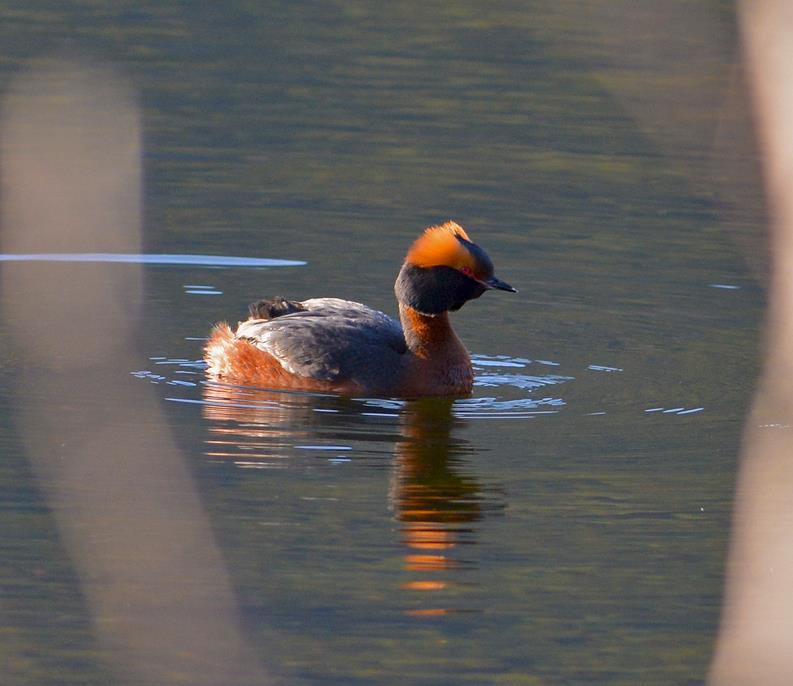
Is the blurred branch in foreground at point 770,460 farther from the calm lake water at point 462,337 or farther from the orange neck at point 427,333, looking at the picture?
the orange neck at point 427,333

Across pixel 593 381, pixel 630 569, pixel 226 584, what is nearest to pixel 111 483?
pixel 226 584

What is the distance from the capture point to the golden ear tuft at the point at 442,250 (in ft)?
35.8

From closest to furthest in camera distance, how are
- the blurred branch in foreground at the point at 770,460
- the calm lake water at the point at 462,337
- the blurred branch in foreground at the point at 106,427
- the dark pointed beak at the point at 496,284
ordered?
the blurred branch in foreground at the point at 770,460 < the blurred branch in foreground at the point at 106,427 < the calm lake water at the point at 462,337 < the dark pointed beak at the point at 496,284

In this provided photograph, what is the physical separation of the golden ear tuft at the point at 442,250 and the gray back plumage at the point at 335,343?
53 centimetres

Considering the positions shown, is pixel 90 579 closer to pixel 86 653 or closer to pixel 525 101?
pixel 86 653

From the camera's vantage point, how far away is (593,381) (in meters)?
→ 11.2

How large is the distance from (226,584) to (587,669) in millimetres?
1525

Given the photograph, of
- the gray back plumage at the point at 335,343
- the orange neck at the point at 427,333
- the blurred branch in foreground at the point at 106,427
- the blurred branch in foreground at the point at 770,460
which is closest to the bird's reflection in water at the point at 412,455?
the gray back plumage at the point at 335,343

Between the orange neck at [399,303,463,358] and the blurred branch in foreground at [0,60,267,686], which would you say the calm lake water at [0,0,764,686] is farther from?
the orange neck at [399,303,463,358]

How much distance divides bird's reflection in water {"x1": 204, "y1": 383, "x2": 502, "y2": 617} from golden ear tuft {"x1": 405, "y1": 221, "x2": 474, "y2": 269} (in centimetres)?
89

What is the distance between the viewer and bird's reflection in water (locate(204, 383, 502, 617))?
7.75 meters

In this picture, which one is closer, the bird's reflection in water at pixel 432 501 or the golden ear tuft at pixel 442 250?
the bird's reflection in water at pixel 432 501

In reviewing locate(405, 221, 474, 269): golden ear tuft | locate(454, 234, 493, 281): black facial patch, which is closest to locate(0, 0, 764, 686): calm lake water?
locate(454, 234, 493, 281): black facial patch

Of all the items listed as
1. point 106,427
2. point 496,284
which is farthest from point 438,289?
point 106,427
